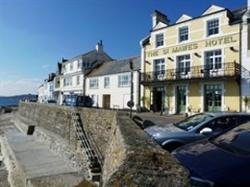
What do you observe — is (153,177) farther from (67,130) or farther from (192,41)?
(192,41)

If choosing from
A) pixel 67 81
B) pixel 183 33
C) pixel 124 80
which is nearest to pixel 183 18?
pixel 183 33

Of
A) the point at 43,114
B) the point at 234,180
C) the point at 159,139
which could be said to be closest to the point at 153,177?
the point at 234,180

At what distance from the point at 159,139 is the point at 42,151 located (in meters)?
13.0

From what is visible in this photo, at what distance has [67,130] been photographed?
17422 millimetres

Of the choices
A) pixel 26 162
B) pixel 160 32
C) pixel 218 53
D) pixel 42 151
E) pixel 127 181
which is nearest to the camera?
pixel 127 181

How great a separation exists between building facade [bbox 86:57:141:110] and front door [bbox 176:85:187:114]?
18.3 ft

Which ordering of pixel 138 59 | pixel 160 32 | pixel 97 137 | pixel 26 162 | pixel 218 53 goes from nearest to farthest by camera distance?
pixel 97 137 → pixel 26 162 → pixel 218 53 → pixel 160 32 → pixel 138 59

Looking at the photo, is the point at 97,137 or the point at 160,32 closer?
the point at 97,137

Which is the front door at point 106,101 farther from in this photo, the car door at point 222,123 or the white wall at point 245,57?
the car door at point 222,123

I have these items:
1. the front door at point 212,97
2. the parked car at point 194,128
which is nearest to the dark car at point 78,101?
the front door at point 212,97

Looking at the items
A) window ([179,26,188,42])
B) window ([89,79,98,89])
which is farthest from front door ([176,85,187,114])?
window ([89,79,98,89])

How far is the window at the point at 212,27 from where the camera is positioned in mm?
30188

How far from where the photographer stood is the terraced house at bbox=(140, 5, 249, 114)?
1109 inches

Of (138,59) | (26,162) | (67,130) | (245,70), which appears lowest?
(26,162)
